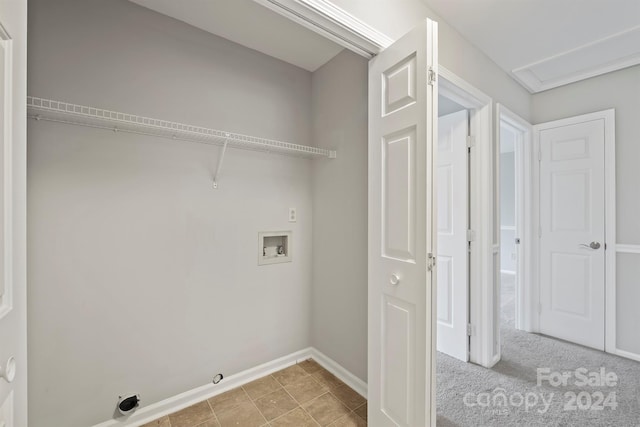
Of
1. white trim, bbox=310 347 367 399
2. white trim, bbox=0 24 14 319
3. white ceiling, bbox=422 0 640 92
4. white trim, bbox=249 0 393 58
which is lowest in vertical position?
white trim, bbox=310 347 367 399

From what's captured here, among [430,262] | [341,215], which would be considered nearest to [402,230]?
[430,262]

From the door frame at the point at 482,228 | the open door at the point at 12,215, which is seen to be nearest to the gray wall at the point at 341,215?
the door frame at the point at 482,228

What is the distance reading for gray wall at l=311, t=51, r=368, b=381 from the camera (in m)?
1.95

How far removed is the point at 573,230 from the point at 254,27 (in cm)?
336

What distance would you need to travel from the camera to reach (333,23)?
1.27m

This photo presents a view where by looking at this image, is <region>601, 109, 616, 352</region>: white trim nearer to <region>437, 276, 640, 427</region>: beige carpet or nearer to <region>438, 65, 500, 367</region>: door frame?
<region>437, 276, 640, 427</region>: beige carpet

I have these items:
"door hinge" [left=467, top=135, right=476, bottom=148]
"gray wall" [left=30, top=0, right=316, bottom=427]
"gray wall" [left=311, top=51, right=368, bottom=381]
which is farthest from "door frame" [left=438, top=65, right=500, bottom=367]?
"gray wall" [left=30, top=0, right=316, bottom=427]

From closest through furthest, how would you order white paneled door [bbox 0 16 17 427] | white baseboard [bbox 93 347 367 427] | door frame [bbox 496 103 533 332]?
white paneled door [bbox 0 16 17 427] → white baseboard [bbox 93 347 367 427] → door frame [bbox 496 103 533 332]

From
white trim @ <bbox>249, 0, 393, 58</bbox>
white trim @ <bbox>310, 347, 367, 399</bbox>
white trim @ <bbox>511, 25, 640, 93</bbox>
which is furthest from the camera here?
white trim @ <bbox>511, 25, 640, 93</bbox>

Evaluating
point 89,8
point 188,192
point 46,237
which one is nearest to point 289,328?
point 188,192

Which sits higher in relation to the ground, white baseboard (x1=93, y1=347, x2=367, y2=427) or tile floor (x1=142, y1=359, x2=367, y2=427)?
white baseboard (x1=93, y1=347, x2=367, y2=427)

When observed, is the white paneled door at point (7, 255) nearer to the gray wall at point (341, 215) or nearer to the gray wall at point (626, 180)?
the gray wall at point (341, 215)

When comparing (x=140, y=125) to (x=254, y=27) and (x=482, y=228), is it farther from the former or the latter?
(x=482, y=228)

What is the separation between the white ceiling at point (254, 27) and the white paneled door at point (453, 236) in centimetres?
122
